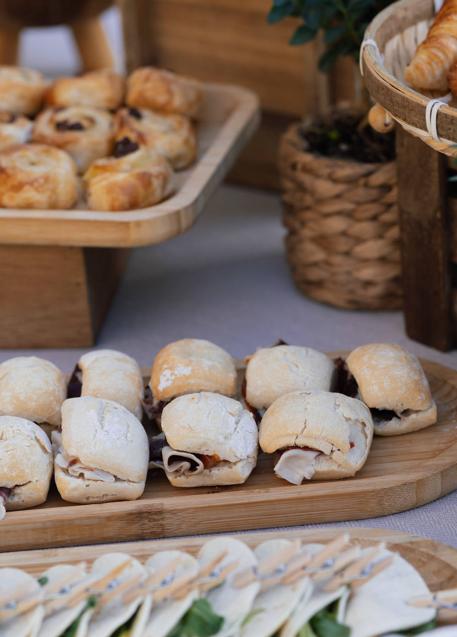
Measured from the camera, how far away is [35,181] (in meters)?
1.61

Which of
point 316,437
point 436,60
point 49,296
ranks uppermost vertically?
point 436,60

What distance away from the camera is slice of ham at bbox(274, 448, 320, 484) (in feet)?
3.94

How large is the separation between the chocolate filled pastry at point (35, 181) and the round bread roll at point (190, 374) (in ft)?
1.28

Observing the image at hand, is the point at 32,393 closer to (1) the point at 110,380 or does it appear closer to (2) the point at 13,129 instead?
(1) the point at 110,380

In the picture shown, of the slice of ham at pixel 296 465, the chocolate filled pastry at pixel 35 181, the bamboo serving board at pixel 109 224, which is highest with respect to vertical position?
the chocolate filled pastry at pixel 35 181

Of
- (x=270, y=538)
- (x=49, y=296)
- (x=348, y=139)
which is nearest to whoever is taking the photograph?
(x=270, y=538)

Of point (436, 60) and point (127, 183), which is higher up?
point (436, 60)

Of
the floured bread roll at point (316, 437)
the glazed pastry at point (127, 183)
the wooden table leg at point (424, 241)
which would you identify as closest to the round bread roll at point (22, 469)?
the floured bread roll at point (316, 437)

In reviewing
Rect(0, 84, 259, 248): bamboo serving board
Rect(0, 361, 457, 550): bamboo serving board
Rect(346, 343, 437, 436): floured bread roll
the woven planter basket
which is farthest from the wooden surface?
the woven planter basket

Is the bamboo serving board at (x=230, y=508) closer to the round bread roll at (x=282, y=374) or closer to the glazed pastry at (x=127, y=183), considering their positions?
the round bread roll at (x=282, y=374)

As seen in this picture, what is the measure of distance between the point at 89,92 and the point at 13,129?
0.18 metres

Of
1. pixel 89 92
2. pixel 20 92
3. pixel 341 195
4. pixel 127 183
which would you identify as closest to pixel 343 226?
pixel 341 195

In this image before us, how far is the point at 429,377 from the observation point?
1.42 m

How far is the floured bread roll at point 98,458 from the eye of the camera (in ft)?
3.88
